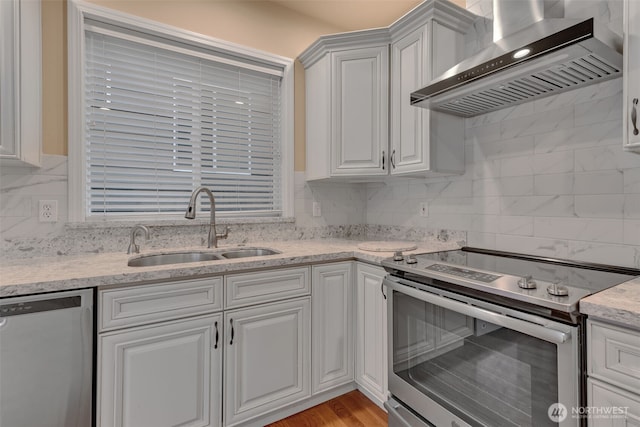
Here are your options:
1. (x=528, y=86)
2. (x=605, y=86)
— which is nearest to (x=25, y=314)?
(x=528, y=86)

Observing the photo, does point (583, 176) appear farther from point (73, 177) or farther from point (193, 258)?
point (73, 177)

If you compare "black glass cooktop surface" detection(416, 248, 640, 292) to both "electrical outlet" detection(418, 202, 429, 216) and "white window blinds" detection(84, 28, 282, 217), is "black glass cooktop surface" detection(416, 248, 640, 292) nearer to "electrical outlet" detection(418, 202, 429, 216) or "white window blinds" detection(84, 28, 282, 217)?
"electrical outlet" detection(418, 202, 429, 216)

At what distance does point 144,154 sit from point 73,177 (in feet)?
1.28

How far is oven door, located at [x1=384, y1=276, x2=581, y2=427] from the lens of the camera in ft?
3.14

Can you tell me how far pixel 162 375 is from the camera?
1.36 m

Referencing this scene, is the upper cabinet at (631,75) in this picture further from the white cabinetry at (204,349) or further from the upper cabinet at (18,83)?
the upper cabinet at (18,83)

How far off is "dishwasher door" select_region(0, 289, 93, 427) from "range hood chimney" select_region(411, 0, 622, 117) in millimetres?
1830

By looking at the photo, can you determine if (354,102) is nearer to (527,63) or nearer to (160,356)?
(527,63)

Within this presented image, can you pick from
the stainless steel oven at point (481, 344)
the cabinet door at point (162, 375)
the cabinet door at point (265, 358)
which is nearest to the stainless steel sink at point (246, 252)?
the cabinet door at point (265, 358)

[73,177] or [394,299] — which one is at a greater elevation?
[73,177]

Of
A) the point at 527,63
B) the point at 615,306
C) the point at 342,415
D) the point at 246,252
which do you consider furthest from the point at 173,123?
the point at 615,306

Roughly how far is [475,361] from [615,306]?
0.53m

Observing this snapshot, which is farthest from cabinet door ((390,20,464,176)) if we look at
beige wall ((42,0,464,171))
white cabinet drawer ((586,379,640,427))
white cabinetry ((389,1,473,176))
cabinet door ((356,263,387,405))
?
white cabinet drawer ((586,379,640,427))

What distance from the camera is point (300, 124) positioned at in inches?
96.7
